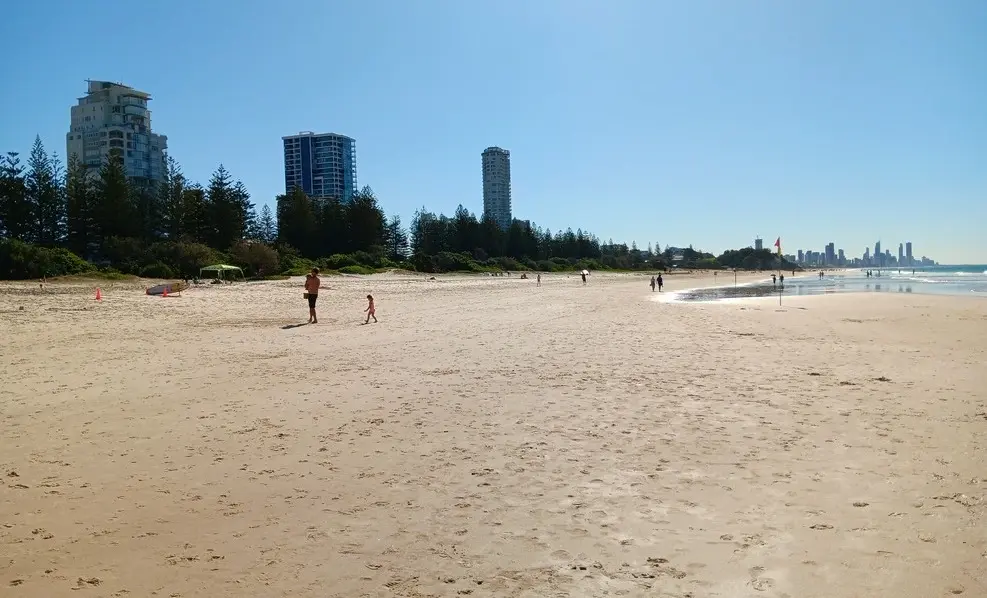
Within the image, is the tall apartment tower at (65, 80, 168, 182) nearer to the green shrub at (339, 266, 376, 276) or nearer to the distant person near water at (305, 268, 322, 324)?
the green shrub at (339, 266, 376, 276)

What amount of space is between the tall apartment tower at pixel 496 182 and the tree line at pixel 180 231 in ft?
281

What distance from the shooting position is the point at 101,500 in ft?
16.1

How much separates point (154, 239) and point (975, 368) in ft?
209

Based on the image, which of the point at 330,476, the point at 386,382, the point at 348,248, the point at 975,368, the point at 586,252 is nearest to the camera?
the point at 330,476

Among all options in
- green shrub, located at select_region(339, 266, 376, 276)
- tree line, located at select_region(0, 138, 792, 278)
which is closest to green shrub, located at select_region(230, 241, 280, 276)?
tree line, located at select_region(0, 138, 792, 278)

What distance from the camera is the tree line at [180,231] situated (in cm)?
4453

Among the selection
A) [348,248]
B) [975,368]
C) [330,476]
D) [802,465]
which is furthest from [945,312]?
[348,248]

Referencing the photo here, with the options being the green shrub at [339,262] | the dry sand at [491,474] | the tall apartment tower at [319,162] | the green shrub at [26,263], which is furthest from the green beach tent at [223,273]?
the tall apartment tower at [319,162]

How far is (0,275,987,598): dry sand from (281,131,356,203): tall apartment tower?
129 meters

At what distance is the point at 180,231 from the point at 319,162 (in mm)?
79882

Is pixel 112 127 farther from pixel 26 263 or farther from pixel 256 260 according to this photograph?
pixel 26 263

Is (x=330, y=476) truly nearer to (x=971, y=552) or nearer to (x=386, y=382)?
(x=386, y=382)

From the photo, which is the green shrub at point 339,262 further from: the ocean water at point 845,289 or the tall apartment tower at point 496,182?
the tall apartment tower at point 496,182

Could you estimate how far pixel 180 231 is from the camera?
197 feet
